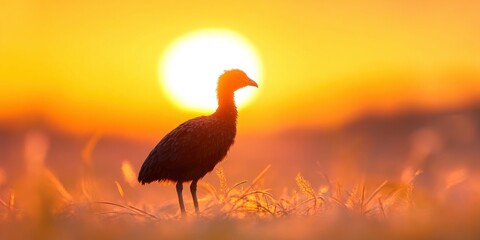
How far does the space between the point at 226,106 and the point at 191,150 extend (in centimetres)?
95

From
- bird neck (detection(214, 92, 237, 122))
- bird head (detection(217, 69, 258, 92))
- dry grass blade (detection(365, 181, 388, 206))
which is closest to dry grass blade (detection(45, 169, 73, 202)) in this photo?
dry grass blade (detection(365, 181, 388, 206))

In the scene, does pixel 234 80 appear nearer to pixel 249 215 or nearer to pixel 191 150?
pixel 191 150

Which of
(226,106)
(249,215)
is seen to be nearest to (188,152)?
(226,106)

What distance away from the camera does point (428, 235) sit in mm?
4855

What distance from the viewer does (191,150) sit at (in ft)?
29.8

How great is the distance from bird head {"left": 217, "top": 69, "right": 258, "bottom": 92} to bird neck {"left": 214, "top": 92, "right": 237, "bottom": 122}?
12cm

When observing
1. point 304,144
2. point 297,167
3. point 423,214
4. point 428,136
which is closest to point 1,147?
point 304,144

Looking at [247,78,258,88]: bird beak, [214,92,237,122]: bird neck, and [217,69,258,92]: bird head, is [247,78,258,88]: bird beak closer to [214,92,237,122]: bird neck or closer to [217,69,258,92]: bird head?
[217,69,258,92]: bird head

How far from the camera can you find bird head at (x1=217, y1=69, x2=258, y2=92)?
33.3 feet

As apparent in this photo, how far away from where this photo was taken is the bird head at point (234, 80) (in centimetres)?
1016

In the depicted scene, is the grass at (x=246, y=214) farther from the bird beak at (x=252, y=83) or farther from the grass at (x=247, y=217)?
the bird beak at (x=252, y=83)

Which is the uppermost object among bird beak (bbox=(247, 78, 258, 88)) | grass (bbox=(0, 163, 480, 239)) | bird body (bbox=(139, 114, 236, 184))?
bird beak (bbox=(247, 78, 258, 88))

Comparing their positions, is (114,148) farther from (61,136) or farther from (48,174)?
(48,174)

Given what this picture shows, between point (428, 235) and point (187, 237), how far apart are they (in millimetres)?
1268
